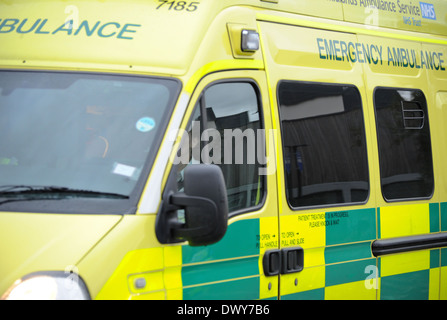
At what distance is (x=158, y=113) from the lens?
4164 mm

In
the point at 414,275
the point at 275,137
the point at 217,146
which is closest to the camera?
the point at 217,146

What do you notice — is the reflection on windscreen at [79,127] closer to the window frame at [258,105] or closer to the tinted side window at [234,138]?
the window frame at [258,105]

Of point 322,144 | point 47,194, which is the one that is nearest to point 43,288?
point 47,194

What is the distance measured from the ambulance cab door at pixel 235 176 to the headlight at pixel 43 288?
0.65 metres

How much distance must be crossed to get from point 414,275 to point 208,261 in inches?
84.8

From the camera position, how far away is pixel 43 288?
3.58m

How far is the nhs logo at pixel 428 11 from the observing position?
6.55 metres

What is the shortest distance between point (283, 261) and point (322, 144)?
91 centimetres

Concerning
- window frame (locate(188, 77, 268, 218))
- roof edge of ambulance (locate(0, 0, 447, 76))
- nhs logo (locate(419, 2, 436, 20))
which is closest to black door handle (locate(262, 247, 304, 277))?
window frame (locate(188, 77, 268, 218))

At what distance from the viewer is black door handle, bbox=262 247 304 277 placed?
4.66 metres

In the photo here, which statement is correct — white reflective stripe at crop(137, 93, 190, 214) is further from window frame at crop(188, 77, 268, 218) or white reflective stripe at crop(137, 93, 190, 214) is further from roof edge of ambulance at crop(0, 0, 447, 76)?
roof edge of ambulance at crop(0, 0, 447, 76)

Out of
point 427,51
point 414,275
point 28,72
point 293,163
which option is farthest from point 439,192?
point 28,72

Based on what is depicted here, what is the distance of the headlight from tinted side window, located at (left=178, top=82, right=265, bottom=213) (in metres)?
1.05
